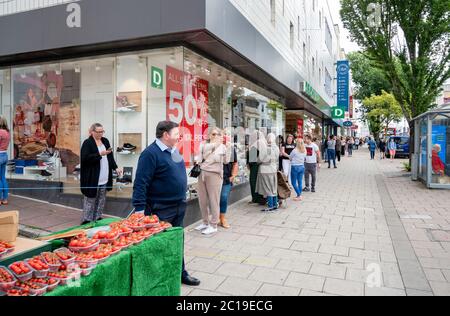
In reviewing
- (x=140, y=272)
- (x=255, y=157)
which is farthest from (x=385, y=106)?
(x=140, y=272)

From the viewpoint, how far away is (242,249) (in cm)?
540

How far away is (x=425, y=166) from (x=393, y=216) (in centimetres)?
607

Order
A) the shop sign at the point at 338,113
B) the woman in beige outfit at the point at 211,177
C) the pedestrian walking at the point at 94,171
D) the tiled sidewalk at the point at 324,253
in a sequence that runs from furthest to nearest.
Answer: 1. the shop sign at the point at 338,113
2. the woman in beige outfit at the point at 211,177
3. the pedestrian walking at the point at 94,171
4. the tiled sidewalk at the point at 324,253

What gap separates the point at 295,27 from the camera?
1546 cm

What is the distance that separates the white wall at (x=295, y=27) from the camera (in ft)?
32.3

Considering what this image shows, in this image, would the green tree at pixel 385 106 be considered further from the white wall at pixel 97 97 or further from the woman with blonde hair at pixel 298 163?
the white wall at pixel 97 97

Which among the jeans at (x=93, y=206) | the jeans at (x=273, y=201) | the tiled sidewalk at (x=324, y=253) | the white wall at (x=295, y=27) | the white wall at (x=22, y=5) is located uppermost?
the white wall at (x=295, y=27)

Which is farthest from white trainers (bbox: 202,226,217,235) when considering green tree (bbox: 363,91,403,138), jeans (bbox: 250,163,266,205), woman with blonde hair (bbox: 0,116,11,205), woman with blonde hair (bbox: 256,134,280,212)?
green tree (bbox: 363,91,403,138)

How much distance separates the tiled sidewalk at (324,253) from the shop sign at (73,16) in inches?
180

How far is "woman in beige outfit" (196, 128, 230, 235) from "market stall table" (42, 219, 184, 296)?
2.65 meters

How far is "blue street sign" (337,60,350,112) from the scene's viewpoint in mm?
26152

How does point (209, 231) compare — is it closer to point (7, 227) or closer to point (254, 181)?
point (254, 181)

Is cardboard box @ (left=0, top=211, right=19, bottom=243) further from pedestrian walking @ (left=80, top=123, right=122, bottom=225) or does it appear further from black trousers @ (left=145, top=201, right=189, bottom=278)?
pedestrian walking @ (left=80, top=123, right=122, bottom=225)

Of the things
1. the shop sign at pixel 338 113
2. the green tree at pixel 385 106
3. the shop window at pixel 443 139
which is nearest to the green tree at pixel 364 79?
the green tree at pixel 385 106
